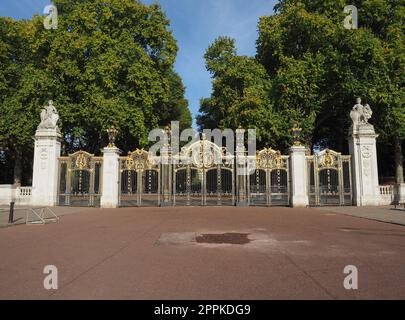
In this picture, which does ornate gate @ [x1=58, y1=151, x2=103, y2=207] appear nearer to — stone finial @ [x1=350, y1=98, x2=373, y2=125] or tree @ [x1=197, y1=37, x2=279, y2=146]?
tree @ [x1=197, y1=37, x2=279, y2=146]

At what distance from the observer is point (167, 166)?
23.3 m

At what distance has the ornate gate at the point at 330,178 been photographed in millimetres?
22625

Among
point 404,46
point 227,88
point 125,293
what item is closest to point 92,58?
point 227,88

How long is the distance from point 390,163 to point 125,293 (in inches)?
1519

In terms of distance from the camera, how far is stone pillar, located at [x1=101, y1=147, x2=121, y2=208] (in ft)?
72.9

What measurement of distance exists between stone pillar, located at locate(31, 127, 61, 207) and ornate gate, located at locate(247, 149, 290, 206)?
1187 cm

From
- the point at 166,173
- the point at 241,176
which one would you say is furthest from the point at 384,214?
the point at 166,173

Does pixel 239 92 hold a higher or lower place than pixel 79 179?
higher

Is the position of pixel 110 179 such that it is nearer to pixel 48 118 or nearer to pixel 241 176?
pixel 48 118

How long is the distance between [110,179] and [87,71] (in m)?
9.48

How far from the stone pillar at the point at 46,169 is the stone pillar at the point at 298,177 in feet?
47.3

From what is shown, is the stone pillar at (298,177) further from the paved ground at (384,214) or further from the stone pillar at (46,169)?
the stone pillar at (46,169)

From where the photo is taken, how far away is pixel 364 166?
72.2 feet

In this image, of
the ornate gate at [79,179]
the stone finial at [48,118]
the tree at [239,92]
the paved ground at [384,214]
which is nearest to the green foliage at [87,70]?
the stone finial at [48,118]
